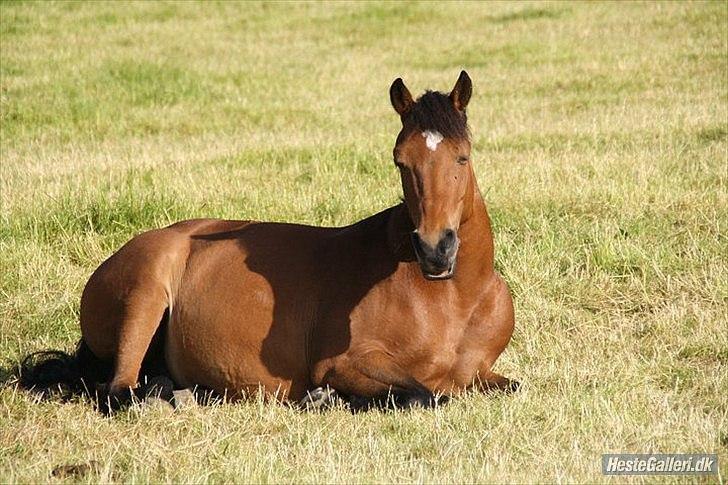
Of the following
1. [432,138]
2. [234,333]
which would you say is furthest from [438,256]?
[234,333]

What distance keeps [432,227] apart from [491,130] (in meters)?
8.68

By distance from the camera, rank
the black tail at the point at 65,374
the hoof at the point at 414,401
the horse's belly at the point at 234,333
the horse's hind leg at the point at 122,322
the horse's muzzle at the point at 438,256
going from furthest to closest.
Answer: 1. the black tail at the point at 65,374
2. the horse's hind leg at the point at 122,322
3. the horse's belly at the point at 234,333
4. the hoof at the point at 414,401
5. the horse's muzzle at the point at 438,256

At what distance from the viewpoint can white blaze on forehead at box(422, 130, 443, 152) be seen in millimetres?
5145

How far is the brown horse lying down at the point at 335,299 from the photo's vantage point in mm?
5250

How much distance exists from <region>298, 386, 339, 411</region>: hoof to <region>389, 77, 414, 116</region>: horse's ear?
4.70 feet

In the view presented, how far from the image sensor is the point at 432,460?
468 cm

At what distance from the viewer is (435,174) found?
5.11m

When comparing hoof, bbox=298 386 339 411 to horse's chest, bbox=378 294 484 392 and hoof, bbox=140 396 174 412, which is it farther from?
hoof, bbox=140 396 174 412

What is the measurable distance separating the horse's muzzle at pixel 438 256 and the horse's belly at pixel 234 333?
1.14 m

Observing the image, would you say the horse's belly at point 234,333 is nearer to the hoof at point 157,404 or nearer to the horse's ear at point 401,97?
the hoof at point 157,404

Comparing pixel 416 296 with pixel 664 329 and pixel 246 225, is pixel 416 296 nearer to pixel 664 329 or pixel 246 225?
pixel 246 225

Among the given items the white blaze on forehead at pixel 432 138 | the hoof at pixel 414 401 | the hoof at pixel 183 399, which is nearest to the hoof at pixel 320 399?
the hoof at pixel 414 401

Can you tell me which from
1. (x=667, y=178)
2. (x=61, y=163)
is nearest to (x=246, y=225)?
(x=667, y=178)

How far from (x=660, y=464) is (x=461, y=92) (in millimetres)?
1988
